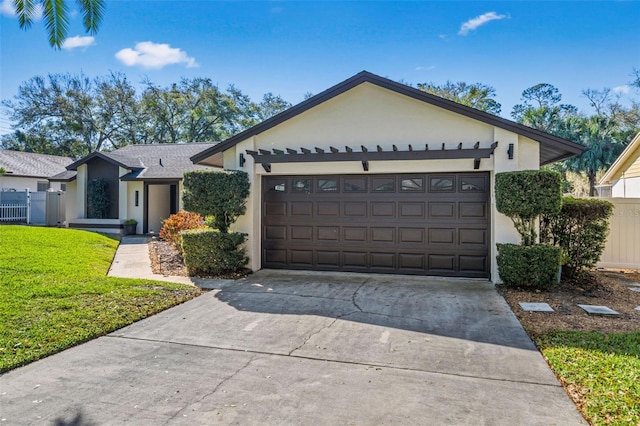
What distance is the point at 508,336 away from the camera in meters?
5.22

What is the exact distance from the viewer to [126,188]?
1844cm

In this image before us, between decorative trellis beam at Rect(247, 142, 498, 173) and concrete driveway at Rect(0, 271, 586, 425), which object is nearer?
concrete driveway at Rect(0, 271, 586, 425)

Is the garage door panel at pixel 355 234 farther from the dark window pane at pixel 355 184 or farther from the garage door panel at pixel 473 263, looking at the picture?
the garage door panel at pixel 473 263

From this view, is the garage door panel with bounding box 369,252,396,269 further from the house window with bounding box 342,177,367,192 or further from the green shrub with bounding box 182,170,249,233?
the green shrub with bounding box 182,170,249,233

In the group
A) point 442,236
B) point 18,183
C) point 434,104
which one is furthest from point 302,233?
point 18,183

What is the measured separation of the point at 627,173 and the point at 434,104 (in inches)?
476

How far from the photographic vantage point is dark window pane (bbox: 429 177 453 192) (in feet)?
29.8

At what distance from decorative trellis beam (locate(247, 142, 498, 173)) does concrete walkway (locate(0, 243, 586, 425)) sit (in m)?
3.42

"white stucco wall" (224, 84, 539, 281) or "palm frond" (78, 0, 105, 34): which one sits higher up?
"palm frond" (78, 0, 105, 34)

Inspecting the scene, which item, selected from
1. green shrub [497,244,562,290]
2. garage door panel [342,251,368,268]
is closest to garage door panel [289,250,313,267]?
garage door panel [342,251,368,268]

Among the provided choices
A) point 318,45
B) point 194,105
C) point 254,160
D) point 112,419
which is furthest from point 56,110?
point 112,419

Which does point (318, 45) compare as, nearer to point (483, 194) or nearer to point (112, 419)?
point (483, 194)

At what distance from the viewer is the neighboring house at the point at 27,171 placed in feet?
77.3

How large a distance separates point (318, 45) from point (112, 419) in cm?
1384
